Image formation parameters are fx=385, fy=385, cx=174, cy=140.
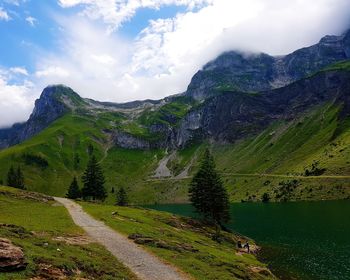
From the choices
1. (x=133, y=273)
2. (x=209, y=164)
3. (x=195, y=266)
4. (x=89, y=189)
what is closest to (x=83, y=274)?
(x=133, y=273)

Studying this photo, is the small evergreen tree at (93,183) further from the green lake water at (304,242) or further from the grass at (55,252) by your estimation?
the grass at (55,252)

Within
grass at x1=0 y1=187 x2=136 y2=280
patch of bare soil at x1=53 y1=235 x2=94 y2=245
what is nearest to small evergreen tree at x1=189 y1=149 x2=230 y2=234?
grass at x1=0 y1=187 x2=136 y2=280

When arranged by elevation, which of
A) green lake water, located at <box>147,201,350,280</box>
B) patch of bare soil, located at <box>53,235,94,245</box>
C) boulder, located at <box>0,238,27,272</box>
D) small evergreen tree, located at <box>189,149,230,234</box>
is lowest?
green lake water, located at <box>147,201,350,280</box>

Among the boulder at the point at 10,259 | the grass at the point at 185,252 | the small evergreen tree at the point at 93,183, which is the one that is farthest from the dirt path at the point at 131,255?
the small evergreen tree at the point at 93,183

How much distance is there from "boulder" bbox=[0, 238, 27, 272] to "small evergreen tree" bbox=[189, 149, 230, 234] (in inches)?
2983

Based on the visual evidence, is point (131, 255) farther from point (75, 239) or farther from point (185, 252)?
point (185, 252)

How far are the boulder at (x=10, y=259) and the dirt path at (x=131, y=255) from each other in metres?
11.0

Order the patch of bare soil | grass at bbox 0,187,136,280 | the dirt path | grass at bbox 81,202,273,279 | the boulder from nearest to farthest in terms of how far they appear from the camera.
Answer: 1. the boulder
2. grass at bbox 0,187,136,280
3. the dirt path
4. grass at bbox 81,202,273,279
5. the patch of bare soil

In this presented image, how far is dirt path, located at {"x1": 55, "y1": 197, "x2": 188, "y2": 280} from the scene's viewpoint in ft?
119

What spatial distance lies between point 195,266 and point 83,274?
49.3 feet

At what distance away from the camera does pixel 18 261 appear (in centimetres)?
2734

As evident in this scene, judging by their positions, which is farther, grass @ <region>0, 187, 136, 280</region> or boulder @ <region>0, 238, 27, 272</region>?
grass @ <region>0, 187, 136, 280</region>

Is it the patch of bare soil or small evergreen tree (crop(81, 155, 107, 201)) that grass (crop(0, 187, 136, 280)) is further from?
small evergreen tree (crop(81, 155, 107, 201))

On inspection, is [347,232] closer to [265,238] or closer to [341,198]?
[265,238]
